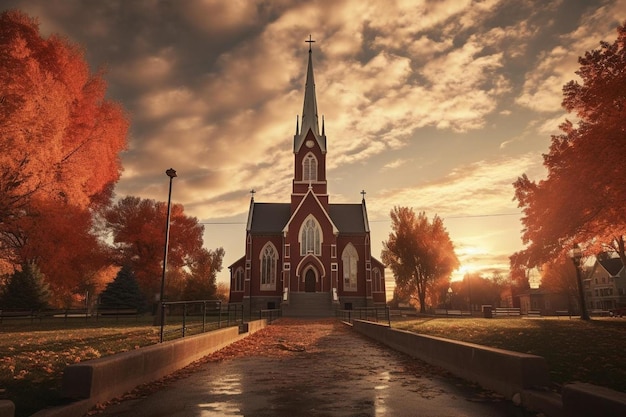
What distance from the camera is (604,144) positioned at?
12109mm

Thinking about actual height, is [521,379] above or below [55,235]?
below

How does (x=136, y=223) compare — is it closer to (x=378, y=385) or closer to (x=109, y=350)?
(x=109, y=350)

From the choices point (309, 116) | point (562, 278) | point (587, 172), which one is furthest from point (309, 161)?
point (587, 172)

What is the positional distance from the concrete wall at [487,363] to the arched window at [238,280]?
42204mm

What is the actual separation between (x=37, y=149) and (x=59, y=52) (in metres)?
5.28

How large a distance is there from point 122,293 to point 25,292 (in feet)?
27.2

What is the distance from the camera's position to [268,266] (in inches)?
1916

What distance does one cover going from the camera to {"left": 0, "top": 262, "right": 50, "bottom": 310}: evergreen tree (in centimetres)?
3148

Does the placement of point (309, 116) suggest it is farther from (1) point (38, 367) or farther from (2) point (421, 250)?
(1) point (38, 367)

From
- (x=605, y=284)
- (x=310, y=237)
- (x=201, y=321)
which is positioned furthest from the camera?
(x=605, y=284)

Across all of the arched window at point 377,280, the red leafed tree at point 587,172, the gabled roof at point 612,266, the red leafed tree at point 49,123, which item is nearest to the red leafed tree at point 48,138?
the red leafed tree at point 49,123

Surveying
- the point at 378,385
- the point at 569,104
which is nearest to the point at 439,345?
the point at 378,385

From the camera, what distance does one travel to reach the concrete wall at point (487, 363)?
16.8 ft

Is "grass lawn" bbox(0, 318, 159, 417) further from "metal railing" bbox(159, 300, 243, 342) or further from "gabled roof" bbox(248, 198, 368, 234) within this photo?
"gabled roof" bbox(248, 198, 368, 234)
